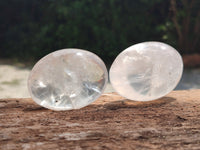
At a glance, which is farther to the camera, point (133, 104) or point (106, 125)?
point (133, 104)

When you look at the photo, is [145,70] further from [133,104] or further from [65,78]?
[65,78]

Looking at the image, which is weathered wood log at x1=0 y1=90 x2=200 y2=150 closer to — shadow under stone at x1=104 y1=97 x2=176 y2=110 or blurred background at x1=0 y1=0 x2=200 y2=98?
shadow under stone at x1=104 y1=97 x2=176 y2=110

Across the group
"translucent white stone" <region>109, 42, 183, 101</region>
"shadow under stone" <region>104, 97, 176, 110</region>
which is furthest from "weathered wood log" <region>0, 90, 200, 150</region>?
"translucent white stone" <region>109, 42, 183, 101</region>

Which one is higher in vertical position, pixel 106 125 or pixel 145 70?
pixel 145 70

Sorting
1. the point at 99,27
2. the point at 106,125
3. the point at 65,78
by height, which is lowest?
the point at 106,125

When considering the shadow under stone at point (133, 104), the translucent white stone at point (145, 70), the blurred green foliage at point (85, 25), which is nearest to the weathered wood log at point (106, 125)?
the shadow under stone at point (133, 104)

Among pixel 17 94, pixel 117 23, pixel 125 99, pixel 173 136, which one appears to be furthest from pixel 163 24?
pixel 173 136

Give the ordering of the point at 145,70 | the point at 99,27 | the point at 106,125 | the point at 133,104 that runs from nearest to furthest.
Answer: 1. the point at 106,125
2. the point at 145,70
3. the point at 133,104
4. the point at 99,27

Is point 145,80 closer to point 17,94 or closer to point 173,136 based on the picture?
point 173,136

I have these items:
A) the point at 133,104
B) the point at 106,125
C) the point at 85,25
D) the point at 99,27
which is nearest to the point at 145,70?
the point at 133,104
